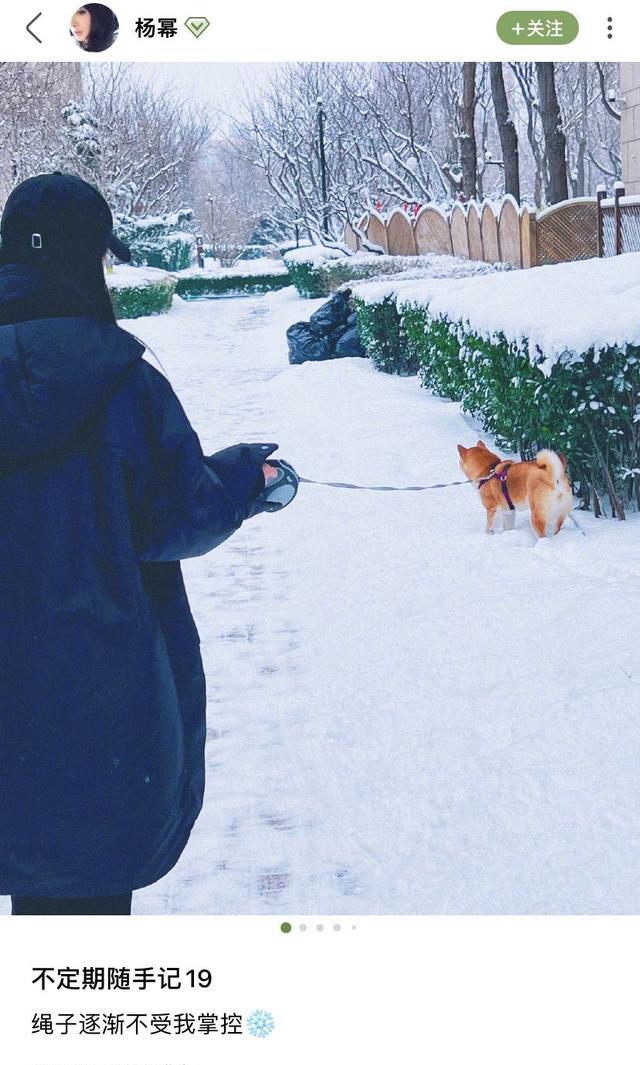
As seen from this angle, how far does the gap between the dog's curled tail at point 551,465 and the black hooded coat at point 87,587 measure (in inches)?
146

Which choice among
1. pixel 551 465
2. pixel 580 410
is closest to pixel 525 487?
pixel 551 465

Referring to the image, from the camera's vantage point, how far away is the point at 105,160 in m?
31.1

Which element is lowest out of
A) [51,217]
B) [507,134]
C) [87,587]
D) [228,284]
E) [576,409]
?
[228,284]

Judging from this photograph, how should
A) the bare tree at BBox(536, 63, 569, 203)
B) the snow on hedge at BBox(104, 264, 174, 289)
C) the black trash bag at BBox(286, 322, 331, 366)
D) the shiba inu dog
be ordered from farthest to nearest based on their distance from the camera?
the snow on hedge at BBox(104, 264, 174, 289) < the bare tree at BBox(536, 63, 569, 203) < the black trash bag at BBox(286, 322, 331, 366) < the shiba inu dog

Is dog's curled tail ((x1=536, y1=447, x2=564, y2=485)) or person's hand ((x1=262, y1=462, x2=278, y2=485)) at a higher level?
person's hand ((x1=262, y1=462, x2=278, y2=485))

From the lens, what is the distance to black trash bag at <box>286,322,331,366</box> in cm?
1529

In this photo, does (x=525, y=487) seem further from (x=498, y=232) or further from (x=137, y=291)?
(x=137, y=291)

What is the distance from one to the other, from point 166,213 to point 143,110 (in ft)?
43.5

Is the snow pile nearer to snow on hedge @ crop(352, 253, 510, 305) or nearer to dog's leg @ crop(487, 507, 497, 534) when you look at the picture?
dog's leg @ crop(487, 507, 497, 534)

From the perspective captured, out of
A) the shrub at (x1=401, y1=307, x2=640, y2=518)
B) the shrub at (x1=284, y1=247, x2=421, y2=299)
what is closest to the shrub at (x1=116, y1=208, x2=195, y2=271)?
the shrub at (x1=284, y1=247, x2=421, y2=299)

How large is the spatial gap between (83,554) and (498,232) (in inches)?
773
